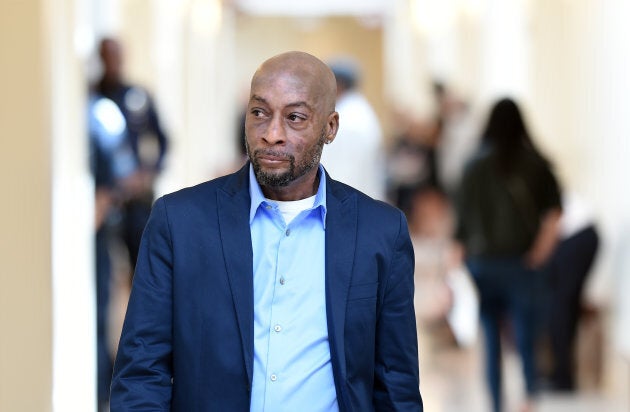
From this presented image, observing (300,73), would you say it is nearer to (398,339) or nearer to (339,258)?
(339,258)

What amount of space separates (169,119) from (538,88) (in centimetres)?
620

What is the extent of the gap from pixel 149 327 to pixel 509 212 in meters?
4.20

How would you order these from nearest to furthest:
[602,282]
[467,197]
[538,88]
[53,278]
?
[53,278], [467,197], [602,282], [538,88]

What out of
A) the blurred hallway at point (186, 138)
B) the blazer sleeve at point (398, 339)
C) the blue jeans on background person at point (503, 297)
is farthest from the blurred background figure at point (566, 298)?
the blazer sleeve at point (398, 339)

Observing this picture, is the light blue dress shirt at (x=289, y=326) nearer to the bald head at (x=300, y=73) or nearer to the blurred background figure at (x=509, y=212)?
the bald head at (x=300, y=73)

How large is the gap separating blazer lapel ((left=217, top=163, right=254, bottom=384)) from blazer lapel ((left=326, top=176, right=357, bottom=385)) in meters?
0.16

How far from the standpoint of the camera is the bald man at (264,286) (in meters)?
2.64

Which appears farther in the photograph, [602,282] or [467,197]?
[602,282]

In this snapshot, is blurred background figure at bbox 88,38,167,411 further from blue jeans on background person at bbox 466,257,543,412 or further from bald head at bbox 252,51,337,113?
bald head at bbox 252,51,337,113

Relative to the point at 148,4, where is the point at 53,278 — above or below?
below

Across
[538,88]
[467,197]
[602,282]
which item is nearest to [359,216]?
[467,197]

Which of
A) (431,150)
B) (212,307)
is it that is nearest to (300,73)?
(212,307)

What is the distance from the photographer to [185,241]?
2.66m

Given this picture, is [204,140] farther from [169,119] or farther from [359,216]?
[359,216]
